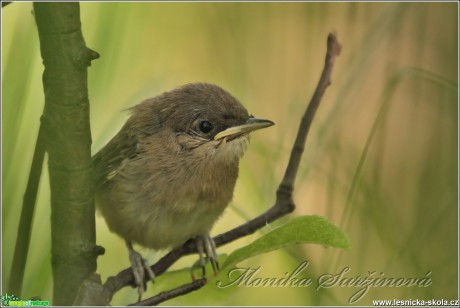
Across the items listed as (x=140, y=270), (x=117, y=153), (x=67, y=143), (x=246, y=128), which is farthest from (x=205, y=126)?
(x=67, y=143)

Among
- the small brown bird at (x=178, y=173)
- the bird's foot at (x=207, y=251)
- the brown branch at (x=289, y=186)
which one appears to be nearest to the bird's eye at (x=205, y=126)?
the small brown bird at (x=178, y=173)

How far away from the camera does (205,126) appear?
5.84 feet

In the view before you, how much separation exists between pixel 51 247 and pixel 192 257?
2.76 ft

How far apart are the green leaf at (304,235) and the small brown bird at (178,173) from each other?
1.98 feet

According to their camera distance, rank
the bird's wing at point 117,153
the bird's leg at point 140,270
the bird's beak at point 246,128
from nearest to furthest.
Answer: the bird's leg at point 140,270 < the bird's beak at point 246,128 < the bird's wing at point 117,153

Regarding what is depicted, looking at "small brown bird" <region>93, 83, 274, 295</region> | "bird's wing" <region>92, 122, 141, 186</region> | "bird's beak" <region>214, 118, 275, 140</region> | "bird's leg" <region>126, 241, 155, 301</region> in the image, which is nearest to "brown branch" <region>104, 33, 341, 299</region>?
"bird's leg" <region>126, 241, 155, 301</region>

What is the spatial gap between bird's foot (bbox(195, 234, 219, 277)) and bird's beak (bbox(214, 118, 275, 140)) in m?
0.30

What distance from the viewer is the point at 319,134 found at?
188cm

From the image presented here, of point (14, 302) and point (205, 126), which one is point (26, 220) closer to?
point (14, 302)

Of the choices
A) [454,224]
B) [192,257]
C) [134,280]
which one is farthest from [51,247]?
[454,224]

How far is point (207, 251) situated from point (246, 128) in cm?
35

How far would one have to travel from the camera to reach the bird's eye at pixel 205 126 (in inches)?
69.9

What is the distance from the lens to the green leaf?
109 cm

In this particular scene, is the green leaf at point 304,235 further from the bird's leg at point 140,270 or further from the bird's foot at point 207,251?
the bird's leg at point 140,270
